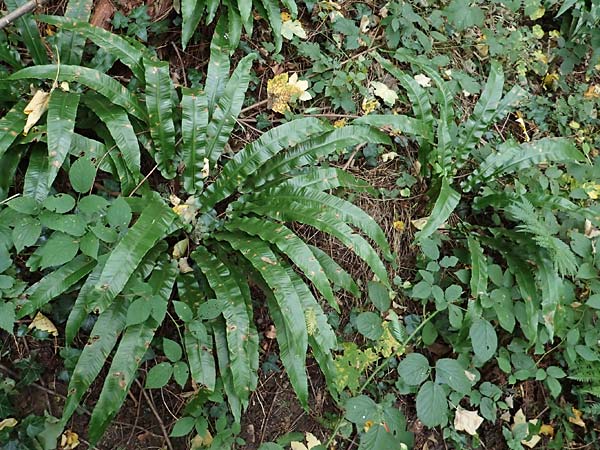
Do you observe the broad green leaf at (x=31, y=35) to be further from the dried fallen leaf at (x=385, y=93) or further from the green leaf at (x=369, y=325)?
the green leaf at (x=369, y=325)

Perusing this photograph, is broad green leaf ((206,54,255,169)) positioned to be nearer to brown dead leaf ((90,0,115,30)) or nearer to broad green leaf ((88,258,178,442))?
brown dead leaf ((90,0,115,30))

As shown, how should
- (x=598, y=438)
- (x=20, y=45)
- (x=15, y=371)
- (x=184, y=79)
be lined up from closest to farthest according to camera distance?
(x=15, y=371), (x=20, y=45), (x=184, y=79), (x=598, y=438)

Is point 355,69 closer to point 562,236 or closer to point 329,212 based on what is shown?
point 329,212

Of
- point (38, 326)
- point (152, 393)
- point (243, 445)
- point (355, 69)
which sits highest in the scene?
point (355, 69)

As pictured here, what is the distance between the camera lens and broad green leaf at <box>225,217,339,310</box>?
96.3 inches

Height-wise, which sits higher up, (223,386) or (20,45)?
(20,45)

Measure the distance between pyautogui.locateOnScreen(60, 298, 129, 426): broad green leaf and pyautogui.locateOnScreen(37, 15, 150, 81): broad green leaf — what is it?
4.00ft

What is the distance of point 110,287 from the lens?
213cm

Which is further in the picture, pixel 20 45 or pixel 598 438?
pixel 598 438

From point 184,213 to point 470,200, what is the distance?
1939mm

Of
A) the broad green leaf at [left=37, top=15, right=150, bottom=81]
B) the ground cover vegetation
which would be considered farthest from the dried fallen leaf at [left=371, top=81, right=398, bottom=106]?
the broad green leaf at [left=37, top=15, right=150, bottom=81]

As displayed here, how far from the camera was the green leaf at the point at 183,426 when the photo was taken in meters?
2.43

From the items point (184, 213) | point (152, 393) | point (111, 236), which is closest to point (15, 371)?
point (152, 393)

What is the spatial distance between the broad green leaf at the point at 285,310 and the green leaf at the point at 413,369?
65 cm
